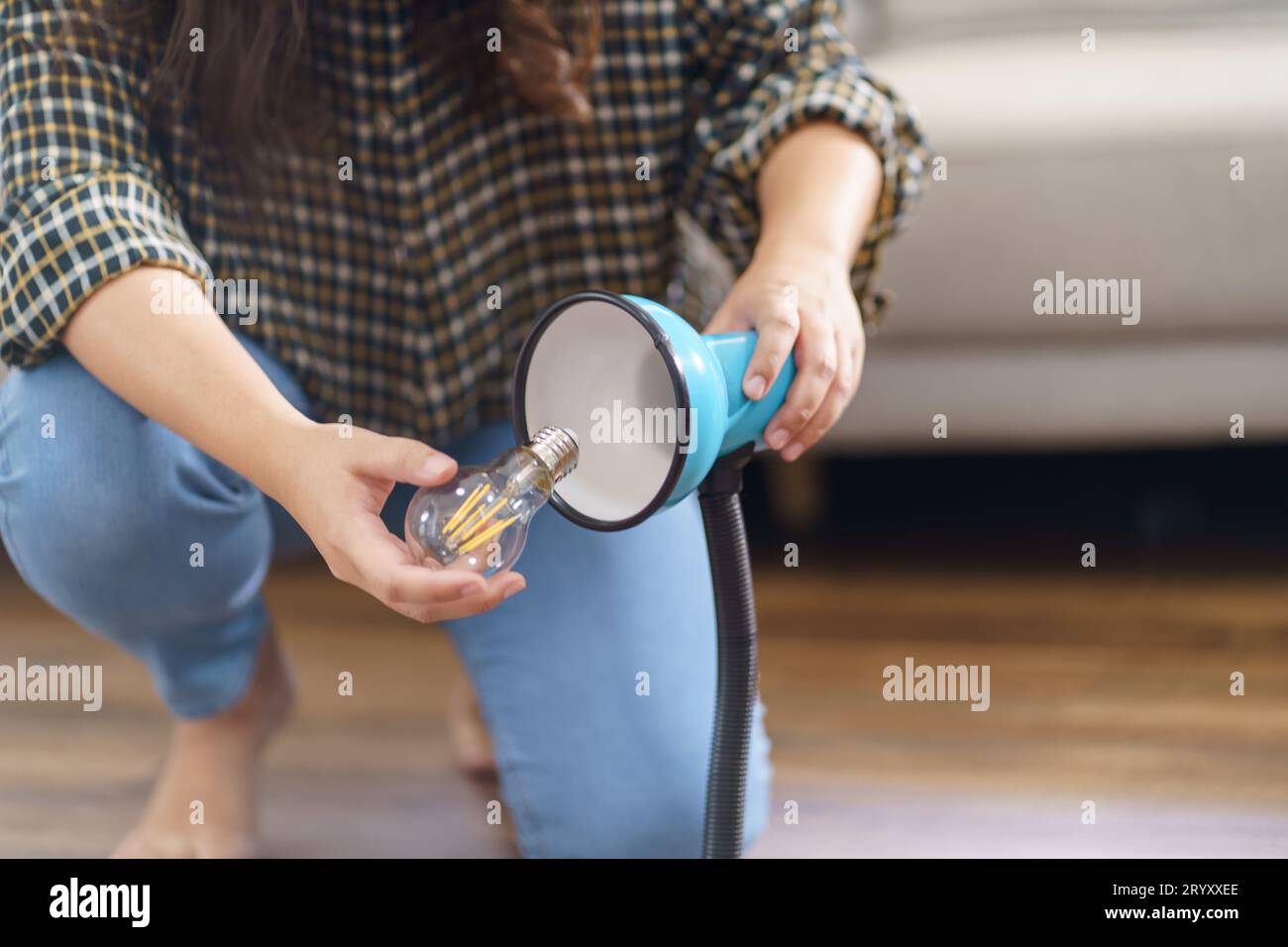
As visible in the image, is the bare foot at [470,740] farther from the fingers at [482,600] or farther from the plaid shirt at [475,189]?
the fingers at [482,600]

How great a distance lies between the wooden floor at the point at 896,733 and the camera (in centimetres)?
81

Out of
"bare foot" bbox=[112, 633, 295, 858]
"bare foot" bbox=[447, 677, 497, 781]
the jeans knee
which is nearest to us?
the jeans knee

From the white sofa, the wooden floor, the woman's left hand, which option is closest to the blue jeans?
the wooden floor

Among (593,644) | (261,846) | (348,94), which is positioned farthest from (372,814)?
(348,94)

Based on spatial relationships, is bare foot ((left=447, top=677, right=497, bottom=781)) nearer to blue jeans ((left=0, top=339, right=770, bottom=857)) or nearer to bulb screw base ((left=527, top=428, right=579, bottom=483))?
blue jeans ((left=0, top=339, right=770, bottom=857))

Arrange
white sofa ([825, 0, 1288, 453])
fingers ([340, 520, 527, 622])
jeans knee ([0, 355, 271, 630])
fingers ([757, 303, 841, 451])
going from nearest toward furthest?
fingers ([340, 520, 527, 622]) → fingers ([757, 303, 841, 451]) → jeans knee ([0, 355, 271, 630]) → white sofa ([825, 0, 1288, 453])

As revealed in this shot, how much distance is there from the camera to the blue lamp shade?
0.50 metres

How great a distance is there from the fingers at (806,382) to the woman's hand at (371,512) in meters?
0.15

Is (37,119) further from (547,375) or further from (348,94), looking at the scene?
(547,375)

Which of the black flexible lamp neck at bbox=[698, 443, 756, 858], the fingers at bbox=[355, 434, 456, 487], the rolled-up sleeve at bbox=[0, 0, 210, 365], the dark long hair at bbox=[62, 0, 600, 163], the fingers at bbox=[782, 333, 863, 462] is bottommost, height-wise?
the black flexible lamp neck at bbox=[698, 443, 756, 858]

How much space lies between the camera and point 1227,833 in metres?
0.77

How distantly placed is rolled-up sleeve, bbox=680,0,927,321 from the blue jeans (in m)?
0.20
